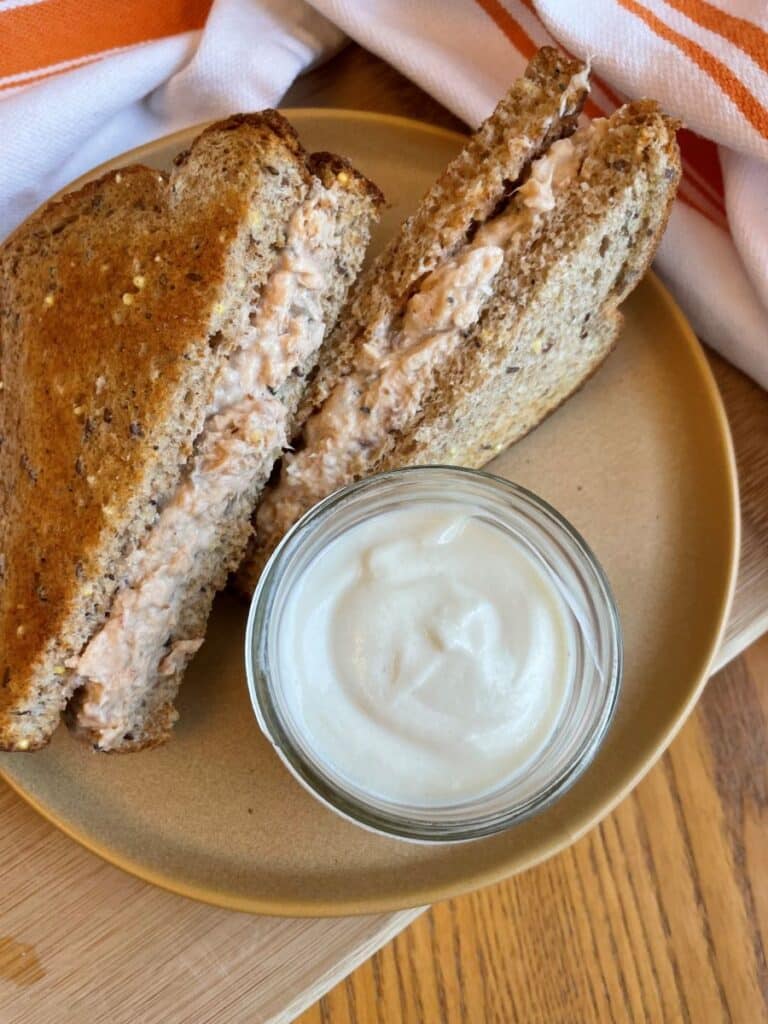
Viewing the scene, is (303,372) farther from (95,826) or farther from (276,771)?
(95,826)

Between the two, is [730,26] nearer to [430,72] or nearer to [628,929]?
[430,72]

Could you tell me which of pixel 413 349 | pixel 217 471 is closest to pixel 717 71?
pixel 413 349

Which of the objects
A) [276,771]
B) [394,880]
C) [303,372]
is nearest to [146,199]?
[303,372]

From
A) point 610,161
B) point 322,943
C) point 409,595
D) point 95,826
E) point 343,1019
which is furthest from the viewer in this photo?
point 343,1019

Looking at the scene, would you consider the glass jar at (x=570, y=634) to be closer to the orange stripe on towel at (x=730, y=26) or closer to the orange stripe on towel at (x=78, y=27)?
the orange stripe on towel at (x=730, y=26)

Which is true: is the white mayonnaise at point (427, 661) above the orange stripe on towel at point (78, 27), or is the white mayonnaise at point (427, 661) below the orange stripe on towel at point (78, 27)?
below

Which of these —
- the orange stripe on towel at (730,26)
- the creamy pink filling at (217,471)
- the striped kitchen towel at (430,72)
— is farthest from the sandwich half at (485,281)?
the orange stripe on towel at (730,26)
